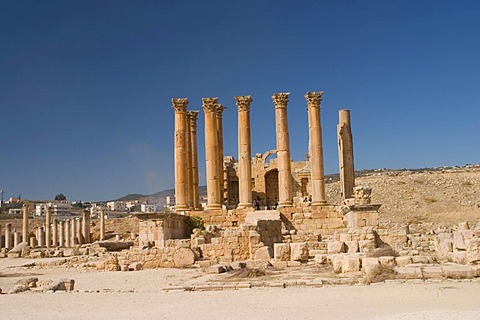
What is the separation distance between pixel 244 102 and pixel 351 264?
1734 cm

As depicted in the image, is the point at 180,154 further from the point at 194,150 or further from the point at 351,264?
the point at 351,264

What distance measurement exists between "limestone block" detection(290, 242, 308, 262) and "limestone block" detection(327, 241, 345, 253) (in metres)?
1.12

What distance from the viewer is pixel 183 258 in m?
21.6

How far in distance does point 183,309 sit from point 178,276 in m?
7.56

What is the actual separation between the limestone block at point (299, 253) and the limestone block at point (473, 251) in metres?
5.82

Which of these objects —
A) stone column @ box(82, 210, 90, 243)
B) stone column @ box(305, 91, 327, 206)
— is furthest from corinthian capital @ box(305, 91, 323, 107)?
stone column @ box(82, 210, 90, 243)

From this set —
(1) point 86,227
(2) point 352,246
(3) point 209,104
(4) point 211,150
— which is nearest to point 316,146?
(4) point 211,150

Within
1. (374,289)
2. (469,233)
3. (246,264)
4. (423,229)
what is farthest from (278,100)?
(374,289)

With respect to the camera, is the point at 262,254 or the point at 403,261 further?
the point at 262,254

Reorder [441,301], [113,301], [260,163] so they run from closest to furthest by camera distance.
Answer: [441,301] → [113,301] → [260,163]

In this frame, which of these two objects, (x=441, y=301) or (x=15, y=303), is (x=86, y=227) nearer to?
(x=15, y=303)

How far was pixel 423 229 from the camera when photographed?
30.0 meters

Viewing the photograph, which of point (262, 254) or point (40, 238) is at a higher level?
point (40, 238)

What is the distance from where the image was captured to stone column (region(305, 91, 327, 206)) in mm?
30406
